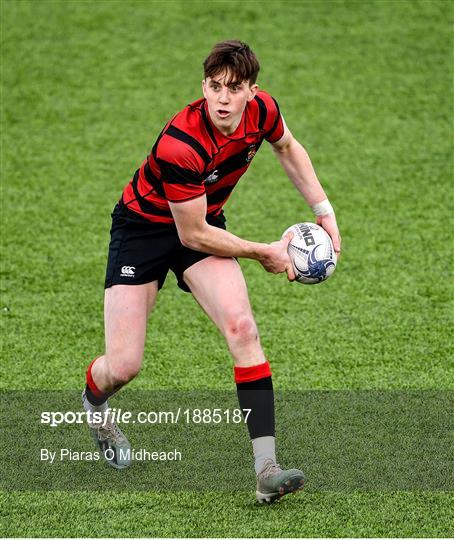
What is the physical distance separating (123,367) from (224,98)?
1.37 m

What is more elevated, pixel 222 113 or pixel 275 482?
pixel 222 113

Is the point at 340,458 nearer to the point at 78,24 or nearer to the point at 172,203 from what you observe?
the point at 172,203

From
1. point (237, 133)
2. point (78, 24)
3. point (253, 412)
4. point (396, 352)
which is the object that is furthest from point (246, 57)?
point (78, 24)

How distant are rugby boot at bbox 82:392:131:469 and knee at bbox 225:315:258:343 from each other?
3.20 feet

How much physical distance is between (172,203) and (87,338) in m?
2.39

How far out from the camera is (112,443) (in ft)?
18.3

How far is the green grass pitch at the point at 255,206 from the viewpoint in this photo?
5078mm

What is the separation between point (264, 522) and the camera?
488cm

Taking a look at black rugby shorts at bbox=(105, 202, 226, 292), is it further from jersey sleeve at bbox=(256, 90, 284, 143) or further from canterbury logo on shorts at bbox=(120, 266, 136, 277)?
jersey sleeve at bbox=(256, 90, 284, 143)

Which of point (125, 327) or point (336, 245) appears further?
point (336, 245)

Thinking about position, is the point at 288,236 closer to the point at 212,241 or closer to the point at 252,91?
the point at 212,241

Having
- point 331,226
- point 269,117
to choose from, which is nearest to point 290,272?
point 331,226

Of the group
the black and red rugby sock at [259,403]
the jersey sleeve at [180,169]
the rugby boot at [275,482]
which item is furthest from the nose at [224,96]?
the rugby boot at [275,482]

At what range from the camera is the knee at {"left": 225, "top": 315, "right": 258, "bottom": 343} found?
4984 millimetres
